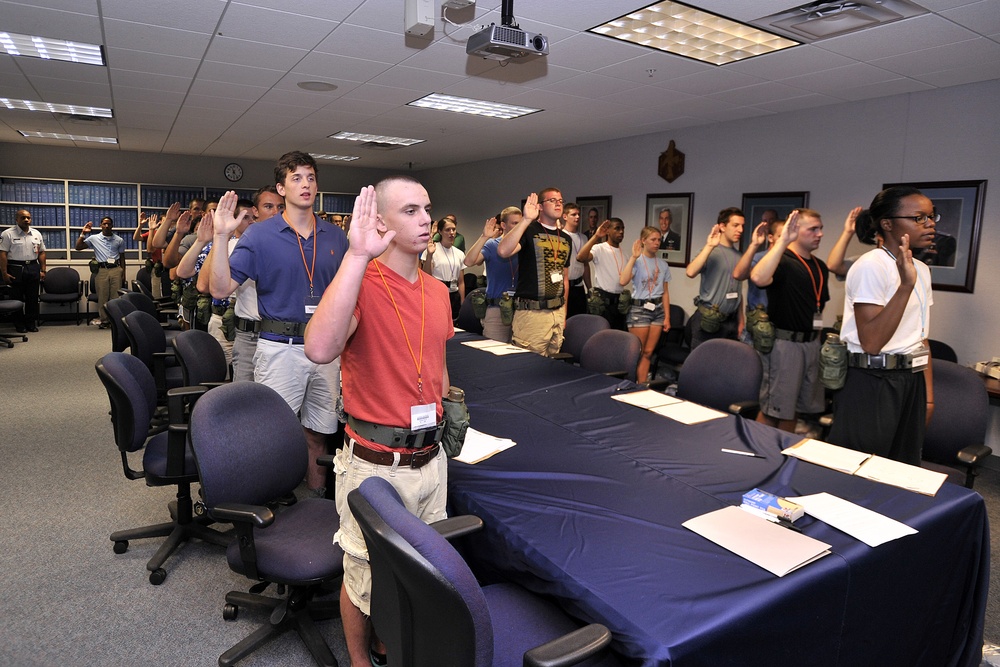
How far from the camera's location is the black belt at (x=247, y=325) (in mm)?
3529

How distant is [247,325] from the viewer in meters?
3.56

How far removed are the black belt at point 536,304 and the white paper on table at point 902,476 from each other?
2.72m

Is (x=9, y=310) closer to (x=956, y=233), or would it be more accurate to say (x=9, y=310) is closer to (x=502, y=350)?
(x=502, y=350)

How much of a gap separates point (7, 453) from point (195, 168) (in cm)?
881

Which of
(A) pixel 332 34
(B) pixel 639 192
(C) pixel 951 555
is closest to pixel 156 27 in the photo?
(A) pixel 332 34

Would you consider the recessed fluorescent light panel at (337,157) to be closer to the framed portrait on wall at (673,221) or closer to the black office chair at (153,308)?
the black office chair at (153,308)

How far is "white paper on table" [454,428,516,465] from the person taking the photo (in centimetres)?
215

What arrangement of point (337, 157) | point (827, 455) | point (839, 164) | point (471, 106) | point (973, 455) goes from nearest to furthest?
point (827, 455), point (973, 455), point (839, 164), point (471, 106), point (337, 157)

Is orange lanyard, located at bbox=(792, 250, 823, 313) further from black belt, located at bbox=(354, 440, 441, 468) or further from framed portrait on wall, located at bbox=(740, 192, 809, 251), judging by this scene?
black belt, located at bbox=(354, 440, 441, 468)

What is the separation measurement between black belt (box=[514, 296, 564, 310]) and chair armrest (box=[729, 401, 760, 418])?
70.0 inches

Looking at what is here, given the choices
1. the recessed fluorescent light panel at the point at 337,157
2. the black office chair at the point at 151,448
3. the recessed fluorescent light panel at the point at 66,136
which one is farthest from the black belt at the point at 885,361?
the recessed fluorescent light panel at the point at 66,136

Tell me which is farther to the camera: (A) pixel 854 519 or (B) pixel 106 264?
(B) pixel 106 264

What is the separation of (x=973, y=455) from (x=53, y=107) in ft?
28.1

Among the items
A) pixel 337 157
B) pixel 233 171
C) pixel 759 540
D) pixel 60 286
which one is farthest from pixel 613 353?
pixel 233 171
